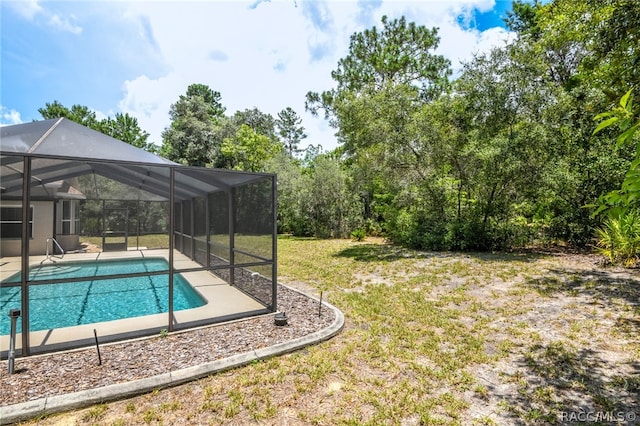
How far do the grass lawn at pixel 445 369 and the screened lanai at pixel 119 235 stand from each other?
6.14 ft

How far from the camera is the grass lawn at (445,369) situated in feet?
9.59

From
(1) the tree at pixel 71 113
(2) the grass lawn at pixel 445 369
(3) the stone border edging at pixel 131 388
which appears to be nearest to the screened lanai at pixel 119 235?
(3) the stone border edging at pixel 131 388

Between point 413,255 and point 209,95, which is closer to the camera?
point 413,255

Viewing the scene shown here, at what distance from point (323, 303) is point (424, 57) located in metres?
19.1

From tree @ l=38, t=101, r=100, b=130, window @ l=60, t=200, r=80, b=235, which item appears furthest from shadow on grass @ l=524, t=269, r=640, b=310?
tree @ l=38, t=101, r=100, b=130

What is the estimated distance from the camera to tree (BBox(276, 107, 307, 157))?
36.2 meters

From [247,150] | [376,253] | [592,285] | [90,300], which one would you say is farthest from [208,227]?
[247,150]

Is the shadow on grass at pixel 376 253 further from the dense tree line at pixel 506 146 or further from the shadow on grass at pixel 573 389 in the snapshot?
the shadow on grass at pixel 573 389

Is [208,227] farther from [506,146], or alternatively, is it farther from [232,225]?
[506,146]

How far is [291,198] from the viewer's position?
749 inches

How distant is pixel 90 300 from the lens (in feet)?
22.7

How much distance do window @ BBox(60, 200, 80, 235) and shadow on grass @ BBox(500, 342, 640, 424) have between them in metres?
13.2

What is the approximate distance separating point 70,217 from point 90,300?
6658 mm

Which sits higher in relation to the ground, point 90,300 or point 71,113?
point 71,113
